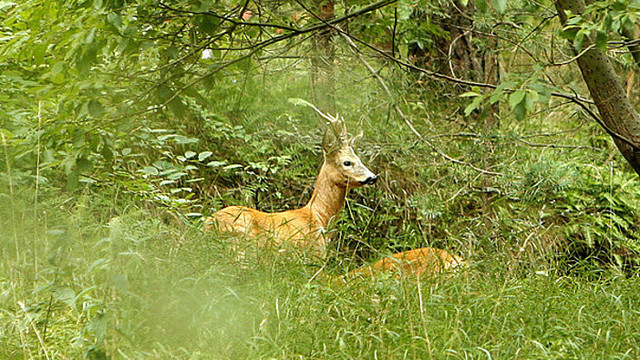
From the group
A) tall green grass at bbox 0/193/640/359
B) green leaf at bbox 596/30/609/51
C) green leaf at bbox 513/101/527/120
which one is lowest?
tall green grass at bbox 0/193/640/359

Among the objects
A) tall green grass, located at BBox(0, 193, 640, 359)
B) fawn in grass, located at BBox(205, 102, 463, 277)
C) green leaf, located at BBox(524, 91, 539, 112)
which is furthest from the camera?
fawn in grass, located at BBox(205, 102, 463, 277)

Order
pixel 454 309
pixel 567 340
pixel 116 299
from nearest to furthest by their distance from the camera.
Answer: pixel 116 299
pixel 567 340
pixel 454 309

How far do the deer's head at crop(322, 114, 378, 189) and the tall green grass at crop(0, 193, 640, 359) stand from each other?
1435 mm

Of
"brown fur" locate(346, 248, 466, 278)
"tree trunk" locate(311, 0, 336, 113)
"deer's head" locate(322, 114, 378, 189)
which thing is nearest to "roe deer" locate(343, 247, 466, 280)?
"brown fur" locate(346, 248, 466, 278)

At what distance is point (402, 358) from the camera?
10.7 ft

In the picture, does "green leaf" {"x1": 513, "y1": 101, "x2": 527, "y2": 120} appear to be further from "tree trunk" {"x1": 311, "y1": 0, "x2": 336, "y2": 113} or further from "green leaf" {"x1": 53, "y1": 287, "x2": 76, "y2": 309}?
"tree trunk" {"x1": 311, "y1": 0, "x2": 336, "y2": 113}

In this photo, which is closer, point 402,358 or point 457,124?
point 402,358

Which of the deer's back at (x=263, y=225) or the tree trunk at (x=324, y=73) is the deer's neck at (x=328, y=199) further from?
the tree trunk at (x=324, y=73)

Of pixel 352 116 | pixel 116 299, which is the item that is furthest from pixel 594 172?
pixel 116 299

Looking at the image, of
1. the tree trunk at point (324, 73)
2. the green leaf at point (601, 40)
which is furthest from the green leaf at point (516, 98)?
the tree trunk at point (324, 73)

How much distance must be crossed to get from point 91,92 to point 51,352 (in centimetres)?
126

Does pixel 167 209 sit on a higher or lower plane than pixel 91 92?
lower

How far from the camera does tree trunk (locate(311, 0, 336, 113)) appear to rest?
6827 mm

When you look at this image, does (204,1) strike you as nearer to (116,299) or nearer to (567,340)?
(116,299)
